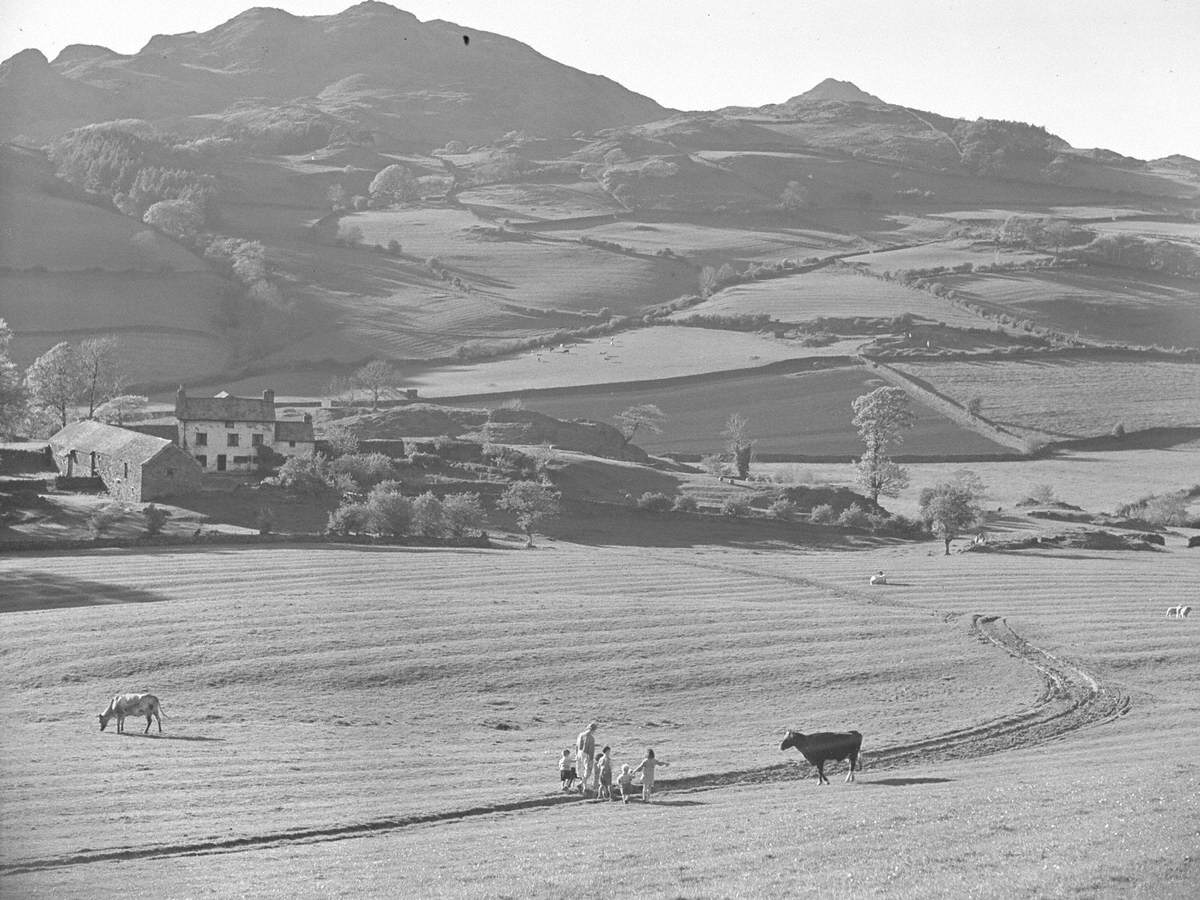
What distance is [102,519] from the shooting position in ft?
280

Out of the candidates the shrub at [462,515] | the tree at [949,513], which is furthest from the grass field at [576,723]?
the tree at [949,513]

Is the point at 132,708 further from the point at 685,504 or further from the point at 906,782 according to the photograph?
the point at 685,504

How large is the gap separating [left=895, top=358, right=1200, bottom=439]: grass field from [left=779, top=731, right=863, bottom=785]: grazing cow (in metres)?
125

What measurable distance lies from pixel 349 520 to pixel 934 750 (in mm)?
53607

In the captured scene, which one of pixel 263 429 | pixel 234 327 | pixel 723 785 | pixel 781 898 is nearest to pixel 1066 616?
pixel 723 785

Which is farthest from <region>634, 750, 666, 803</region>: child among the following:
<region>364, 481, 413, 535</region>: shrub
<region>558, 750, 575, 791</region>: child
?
<region>364, 481, 413, 535</region>: shrub

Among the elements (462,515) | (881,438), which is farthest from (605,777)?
(881,438)

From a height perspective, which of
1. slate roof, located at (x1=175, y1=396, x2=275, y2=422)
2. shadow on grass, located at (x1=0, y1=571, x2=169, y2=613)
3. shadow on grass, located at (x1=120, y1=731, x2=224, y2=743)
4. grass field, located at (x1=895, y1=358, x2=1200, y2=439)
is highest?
grass field, located at (x1=895, y1=358, x2=1200, y2=439)

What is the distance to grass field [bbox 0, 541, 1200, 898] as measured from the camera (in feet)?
90.9

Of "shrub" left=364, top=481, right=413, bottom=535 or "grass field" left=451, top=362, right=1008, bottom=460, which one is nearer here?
"shrub" left=364, top=481, right=413, bottom=535

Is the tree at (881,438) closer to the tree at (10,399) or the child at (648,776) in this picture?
the tree at (10,399)

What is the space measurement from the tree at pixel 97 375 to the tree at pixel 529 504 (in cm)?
4808

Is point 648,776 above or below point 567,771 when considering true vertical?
above

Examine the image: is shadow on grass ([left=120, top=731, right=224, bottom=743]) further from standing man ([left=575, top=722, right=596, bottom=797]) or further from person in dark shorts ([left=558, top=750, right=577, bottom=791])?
standing man ([left=575, top=722, right=596, bottom=797])
